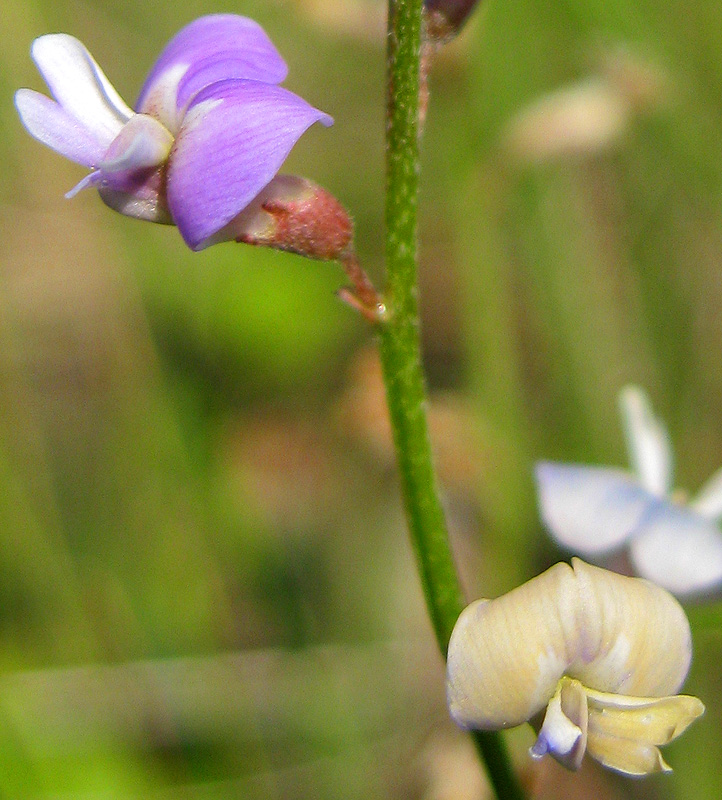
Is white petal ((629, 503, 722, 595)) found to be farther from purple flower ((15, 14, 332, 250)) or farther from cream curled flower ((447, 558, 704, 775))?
purple flower ((15, 14, 332, 250))

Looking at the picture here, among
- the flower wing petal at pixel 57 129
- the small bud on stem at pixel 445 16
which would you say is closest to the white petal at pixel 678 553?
the small bud on stem at pixel 445 16

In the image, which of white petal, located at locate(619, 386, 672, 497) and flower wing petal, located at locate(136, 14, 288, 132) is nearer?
flower wing petal, located at locate(136, 14, 288, 132)

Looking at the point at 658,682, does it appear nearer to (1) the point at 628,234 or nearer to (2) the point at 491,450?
(2) the point at 491,450

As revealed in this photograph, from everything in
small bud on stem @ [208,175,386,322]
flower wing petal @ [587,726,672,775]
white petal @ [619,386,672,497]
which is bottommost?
white petal @ [619,386,672,497]

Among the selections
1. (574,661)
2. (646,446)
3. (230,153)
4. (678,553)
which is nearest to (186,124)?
(230,153)

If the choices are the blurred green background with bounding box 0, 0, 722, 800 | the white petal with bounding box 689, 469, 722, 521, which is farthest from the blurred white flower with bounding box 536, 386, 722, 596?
the blurred green background with bounding box 0, 0, 722, 800

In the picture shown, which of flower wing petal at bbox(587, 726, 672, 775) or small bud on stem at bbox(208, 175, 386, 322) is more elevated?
small bud on stem at bbox(208, 175, 386, 322)

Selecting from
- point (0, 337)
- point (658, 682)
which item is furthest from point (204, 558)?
point (658, 682)
